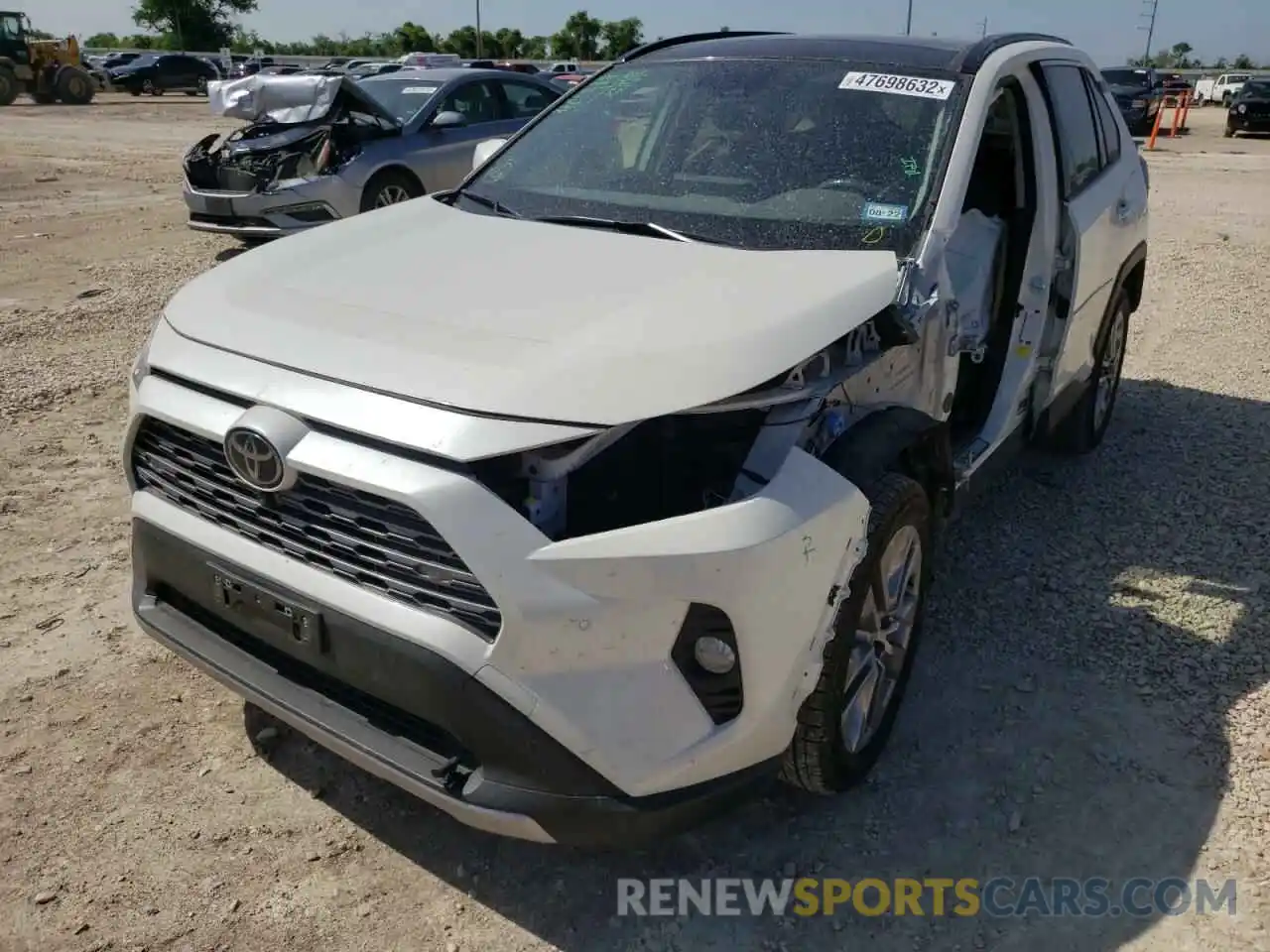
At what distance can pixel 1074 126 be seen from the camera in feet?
13.8

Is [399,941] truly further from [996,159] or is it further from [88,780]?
[996,159]

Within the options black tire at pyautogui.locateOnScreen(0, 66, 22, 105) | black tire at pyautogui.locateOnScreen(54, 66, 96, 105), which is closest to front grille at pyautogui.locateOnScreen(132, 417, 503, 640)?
black tire at pyautogui.locateOnScreen(0, 66, 22, 105)

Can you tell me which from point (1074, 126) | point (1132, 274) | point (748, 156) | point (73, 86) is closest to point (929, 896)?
point (748, 156)

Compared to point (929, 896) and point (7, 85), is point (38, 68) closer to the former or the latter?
point (7, 85)

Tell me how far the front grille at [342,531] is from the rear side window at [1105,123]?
12.6 feet

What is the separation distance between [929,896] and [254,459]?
1.87 meters

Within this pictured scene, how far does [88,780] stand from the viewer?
282 cm

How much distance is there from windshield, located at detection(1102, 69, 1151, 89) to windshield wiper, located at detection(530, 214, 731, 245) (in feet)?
92.6

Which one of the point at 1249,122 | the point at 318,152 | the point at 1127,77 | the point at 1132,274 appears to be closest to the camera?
the point at 1132,274

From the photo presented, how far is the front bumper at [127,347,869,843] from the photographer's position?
2.00 metres

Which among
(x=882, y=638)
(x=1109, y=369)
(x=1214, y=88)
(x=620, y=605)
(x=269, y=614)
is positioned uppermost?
(x=1214, y=88)

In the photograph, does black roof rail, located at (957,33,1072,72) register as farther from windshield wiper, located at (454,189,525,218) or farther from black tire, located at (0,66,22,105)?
black tire, located at (0,66,22,105)

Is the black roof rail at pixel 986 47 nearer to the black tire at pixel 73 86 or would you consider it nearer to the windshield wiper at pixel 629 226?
the windshield wiper at pixel 629 226

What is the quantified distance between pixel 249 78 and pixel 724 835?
9521mm
